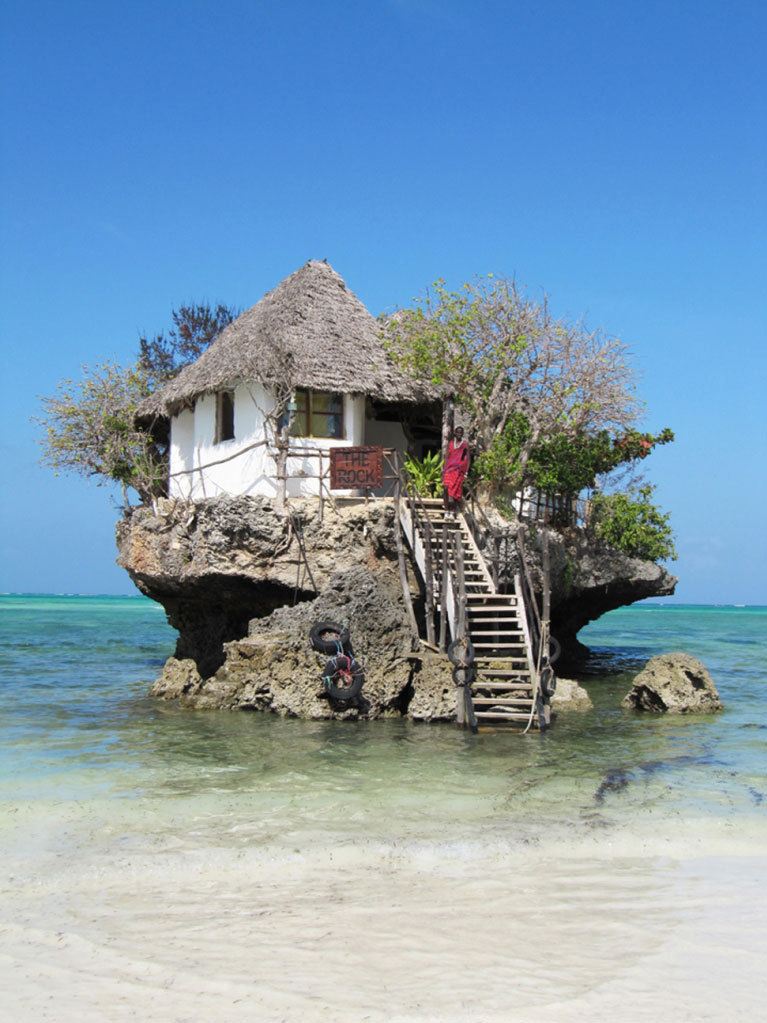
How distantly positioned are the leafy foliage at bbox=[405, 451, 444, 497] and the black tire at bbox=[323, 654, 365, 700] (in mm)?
4760

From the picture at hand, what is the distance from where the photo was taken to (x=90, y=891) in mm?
7562

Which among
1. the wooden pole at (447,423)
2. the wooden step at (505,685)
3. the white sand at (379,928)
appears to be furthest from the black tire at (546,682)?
the wooden pole at (447,423)

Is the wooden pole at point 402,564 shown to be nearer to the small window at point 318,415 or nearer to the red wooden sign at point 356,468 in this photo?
the red wooden sign at point 356,468

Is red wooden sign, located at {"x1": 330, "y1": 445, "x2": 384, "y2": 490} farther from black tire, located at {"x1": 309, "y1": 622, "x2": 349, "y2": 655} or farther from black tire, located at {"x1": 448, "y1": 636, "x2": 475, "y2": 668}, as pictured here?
black tire, located at {"x1": 448, "y1": 636, "x2": 475, "y2": 668}

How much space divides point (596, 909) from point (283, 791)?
4692 millimetres

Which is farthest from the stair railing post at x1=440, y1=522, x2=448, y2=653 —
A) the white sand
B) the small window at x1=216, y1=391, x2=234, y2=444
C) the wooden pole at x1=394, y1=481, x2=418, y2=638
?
the white sand

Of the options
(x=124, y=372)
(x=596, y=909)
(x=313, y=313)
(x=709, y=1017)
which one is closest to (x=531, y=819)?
(x=596, y=909)

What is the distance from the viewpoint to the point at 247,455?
17.9m

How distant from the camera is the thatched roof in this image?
17422 millimetres

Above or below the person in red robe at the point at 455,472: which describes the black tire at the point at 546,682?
below

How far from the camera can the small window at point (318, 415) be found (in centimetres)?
1786

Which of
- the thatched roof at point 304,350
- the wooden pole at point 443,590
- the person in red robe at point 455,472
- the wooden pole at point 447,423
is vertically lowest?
the wooden pole at point 443,590

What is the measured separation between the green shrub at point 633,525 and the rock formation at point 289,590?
0.52 metres

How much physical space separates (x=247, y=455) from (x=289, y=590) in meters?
2.86
